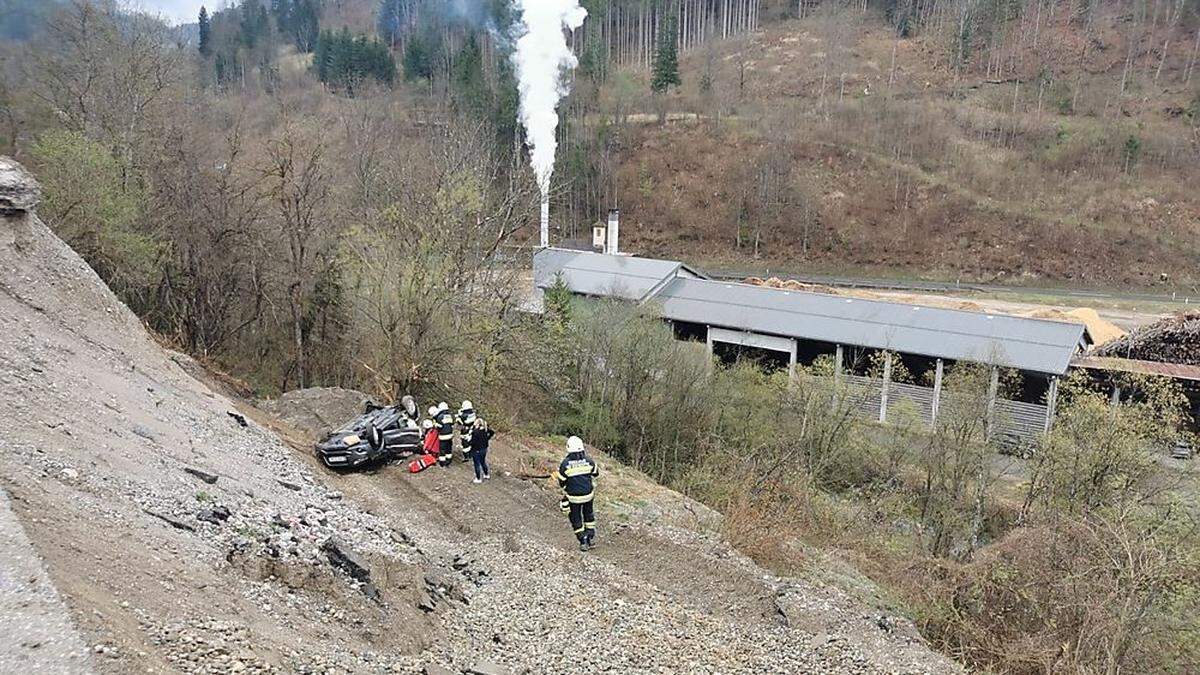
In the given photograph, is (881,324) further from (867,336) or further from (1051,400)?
(1051,400)

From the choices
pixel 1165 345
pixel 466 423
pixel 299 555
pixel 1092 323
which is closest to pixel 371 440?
pixel 466 423

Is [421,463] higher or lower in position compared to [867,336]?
lower

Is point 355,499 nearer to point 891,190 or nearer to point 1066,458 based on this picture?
point 1066,458

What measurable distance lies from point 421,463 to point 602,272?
62.1 feet

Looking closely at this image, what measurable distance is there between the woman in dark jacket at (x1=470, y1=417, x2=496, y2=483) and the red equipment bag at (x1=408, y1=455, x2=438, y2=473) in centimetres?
88

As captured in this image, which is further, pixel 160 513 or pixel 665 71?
pixel 665 71

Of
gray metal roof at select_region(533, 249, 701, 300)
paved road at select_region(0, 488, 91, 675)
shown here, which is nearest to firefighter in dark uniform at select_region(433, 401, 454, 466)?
paved road at select_region(0, 488, 91, 675)

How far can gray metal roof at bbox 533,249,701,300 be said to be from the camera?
98.9 feet

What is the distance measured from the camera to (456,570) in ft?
34.4

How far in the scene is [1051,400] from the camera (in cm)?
2233

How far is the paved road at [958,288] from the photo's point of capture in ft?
149

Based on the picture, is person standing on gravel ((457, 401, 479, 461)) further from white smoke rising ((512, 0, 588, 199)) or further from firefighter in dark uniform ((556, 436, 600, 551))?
white smoke rising ((512, 0, 588, 199))

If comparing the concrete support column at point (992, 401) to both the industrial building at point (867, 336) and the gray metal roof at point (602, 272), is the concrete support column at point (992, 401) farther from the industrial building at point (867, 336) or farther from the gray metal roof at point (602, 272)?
the gray metal roof at point (602, 272)

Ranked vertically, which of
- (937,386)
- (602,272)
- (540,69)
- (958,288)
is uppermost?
(540,69)
